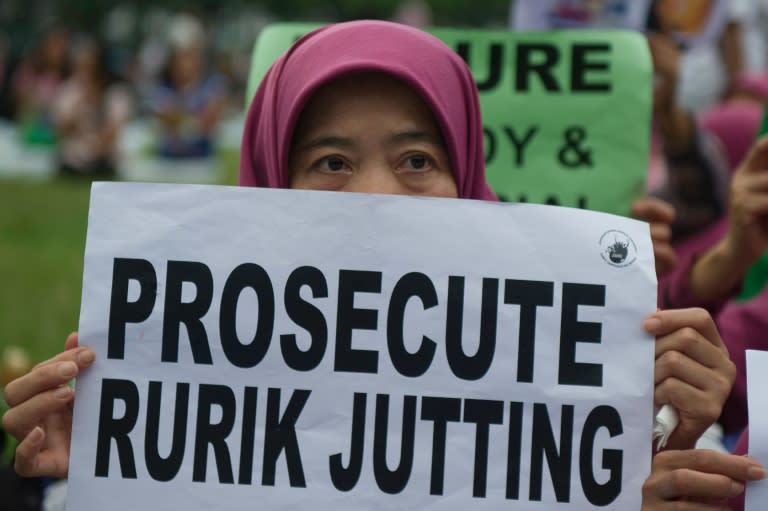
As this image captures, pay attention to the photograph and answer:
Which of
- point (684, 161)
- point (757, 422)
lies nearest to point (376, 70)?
point (757, 422)

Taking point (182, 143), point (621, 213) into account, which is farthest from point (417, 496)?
point (182, 143)

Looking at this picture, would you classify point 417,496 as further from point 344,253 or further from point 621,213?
point 621,213

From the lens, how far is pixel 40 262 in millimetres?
9633

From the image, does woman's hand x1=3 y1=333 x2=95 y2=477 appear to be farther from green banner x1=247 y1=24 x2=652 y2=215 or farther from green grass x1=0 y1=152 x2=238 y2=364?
green grass x1=0 y1=152 x2=238 y2=364

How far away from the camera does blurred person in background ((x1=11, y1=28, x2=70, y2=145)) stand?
17.7 m

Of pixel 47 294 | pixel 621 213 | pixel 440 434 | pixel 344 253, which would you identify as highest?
pixel 47 294

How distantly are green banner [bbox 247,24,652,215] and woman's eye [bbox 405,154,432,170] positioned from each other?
0.92 meters

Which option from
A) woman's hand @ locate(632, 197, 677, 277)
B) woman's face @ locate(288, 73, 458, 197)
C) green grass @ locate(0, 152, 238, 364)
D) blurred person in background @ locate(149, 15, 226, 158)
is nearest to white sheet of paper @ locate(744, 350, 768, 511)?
woman's face @ locate(288, 73, 458, 197)

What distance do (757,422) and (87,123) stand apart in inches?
638

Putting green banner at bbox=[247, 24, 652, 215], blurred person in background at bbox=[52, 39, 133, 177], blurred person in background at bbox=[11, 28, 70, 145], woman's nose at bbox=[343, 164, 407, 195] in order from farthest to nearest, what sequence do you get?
blurred person in background at bbox=[11, 28, 70, 145] → blurred person in background at bbox=[52, 39, 133, 177] → green banner at bbox=[247, 24, 652, 215] → woman's nose at bbox=[343, 164, 407, 195]

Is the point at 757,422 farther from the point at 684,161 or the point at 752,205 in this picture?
the point at 684,161

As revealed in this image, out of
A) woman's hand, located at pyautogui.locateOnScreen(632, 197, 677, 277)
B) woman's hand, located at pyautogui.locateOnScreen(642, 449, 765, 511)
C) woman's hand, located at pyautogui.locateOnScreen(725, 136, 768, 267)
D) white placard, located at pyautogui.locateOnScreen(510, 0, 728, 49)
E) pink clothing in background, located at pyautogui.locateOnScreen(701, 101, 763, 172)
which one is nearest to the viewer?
woman's hand, located at pyautogui.locateOnScreen(642, 449, 765, 511)

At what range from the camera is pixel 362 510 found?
1.98 metres

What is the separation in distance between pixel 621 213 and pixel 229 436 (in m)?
1.54
